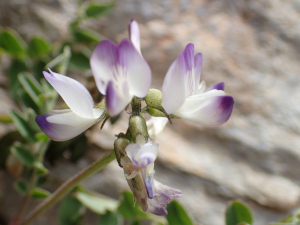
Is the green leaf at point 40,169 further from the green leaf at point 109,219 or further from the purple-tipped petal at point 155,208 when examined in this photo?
the purple-tipped petal at point 155,208

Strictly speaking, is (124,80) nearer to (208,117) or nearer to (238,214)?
(208,117)

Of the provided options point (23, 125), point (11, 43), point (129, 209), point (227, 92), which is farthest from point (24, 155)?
A: point (227, 92)

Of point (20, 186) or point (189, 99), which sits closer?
point (189, 99)

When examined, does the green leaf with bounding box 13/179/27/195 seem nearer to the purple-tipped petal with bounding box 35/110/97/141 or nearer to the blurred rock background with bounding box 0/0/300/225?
the blurred rock background with bounding box 0/0/300/225

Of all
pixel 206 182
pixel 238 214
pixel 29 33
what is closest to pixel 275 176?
pixel 206 182

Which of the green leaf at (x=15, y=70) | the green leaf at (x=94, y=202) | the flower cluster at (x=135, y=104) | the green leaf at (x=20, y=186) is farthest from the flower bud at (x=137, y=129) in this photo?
the green leaf at (x=15, y=70)

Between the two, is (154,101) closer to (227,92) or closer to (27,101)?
(27,101)
